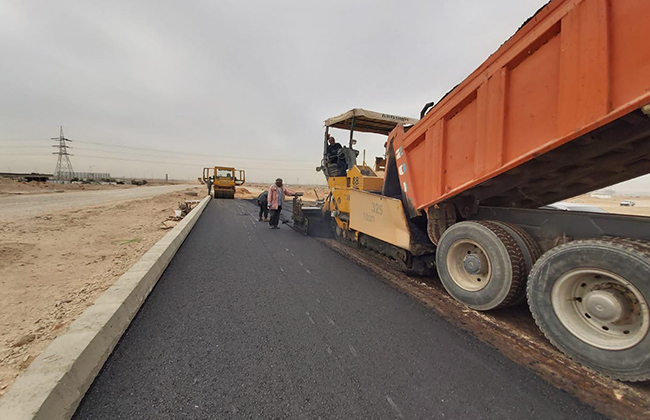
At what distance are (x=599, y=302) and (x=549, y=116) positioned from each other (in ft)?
4.75

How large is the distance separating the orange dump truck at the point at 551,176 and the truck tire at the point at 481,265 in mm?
12

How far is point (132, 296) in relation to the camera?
266 centimetres

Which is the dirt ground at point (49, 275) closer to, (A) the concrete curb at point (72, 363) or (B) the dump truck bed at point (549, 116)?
(A) the concrete curb at point (72, 363)

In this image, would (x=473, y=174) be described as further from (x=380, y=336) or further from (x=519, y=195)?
(x=380, y=336)

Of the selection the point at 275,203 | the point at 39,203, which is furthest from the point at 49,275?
the point at 39,203

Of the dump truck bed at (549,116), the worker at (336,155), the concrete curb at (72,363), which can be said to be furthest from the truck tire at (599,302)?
the worker at (336,155)

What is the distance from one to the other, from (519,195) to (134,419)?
405 centimetres

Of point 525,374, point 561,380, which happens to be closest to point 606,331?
point 561,380

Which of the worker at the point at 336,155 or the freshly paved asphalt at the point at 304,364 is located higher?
the worker at the point at 336,155

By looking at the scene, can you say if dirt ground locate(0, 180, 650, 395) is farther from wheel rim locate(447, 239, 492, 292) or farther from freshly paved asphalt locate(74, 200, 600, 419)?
wheel rim locate(447, 239, 492, 292)

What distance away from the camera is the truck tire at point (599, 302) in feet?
5.97

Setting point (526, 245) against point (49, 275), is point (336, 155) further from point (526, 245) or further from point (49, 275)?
point (49, 275)

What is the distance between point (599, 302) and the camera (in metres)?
2.02

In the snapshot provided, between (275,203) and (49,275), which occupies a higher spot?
(275,203)
